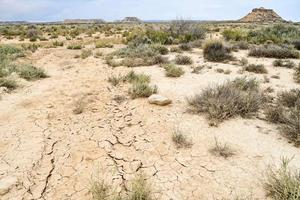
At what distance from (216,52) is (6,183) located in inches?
340

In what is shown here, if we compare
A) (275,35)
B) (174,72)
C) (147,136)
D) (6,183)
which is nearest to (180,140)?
(147,136)

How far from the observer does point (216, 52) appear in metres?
10.5

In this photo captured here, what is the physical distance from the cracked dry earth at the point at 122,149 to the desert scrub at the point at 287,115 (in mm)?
168

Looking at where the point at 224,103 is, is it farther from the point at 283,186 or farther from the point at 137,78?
the point at 137,78

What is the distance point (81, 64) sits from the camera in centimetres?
1045

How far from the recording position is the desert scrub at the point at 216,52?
10352 mm

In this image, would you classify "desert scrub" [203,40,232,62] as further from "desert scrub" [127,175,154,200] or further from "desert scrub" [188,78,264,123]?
"desert scrub" [127,175,154,200]

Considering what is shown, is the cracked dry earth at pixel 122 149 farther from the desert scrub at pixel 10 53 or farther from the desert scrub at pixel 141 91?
the desert scrub at pixel 10 53

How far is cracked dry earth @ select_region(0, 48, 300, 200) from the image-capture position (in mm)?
3477

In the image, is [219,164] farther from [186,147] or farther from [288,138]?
[288,138]

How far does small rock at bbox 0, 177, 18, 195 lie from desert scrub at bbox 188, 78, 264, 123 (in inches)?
128

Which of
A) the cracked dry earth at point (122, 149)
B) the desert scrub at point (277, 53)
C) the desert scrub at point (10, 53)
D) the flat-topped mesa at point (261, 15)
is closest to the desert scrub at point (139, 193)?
the cracked dry earth at point (122, 149)

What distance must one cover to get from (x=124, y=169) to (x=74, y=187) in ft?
2.28

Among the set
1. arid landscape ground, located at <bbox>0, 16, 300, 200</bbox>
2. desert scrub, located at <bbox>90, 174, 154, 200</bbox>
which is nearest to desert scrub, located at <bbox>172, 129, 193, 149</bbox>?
arid landscape ground, located at <bbox>0, 16, 300, 200</bbox>
